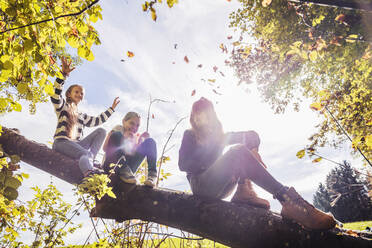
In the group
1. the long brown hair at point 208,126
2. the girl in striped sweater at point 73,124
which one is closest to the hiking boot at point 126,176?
the girl in striped sweater at point 73,124

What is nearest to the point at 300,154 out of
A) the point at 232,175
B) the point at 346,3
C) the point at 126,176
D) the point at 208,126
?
the point at 232,175

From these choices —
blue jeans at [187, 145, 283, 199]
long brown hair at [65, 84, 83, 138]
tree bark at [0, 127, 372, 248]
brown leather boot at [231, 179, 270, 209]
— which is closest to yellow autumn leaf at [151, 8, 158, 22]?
blue jeans at [187, 145, 283, 199]

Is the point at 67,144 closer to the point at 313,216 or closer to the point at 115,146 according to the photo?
the point at 115,146

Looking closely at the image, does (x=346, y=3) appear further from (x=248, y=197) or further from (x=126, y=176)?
(x=126, y=176)

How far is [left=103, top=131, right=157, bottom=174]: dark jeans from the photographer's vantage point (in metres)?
2.21

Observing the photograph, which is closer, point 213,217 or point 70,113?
point 213,217

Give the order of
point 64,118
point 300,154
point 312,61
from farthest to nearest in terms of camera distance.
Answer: point 312,61 < point 64,118 < point 300,154

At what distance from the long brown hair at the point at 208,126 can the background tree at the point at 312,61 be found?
3.97 metres

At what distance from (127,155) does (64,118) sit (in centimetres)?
132

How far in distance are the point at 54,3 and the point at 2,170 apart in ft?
3.68

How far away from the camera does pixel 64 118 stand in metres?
3.07

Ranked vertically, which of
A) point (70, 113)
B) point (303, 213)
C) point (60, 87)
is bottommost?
point (303, 213)

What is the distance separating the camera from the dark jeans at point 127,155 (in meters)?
2.21

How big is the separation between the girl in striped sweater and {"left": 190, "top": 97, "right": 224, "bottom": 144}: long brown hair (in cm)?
127
